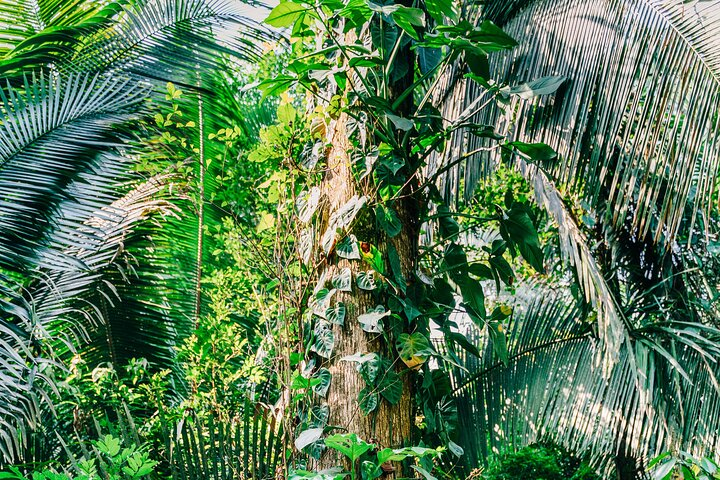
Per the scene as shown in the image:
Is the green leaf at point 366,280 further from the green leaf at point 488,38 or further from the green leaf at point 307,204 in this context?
the green leaf at point 488,38

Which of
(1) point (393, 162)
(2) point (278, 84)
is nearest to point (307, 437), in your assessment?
(1) point (393, 162)

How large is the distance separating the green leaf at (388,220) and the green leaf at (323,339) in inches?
14.3

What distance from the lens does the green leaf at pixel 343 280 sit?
6.88 ft

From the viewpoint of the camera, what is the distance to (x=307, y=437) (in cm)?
197

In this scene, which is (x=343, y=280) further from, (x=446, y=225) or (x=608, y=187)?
(x=608, y=187)

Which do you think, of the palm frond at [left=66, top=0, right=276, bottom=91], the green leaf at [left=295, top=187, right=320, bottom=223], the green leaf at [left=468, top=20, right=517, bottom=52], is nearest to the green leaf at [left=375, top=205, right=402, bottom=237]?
the green leaf at [left=295, top=187, right=320, bottom=223]

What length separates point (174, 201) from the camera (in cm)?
416

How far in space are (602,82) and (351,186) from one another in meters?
2.01

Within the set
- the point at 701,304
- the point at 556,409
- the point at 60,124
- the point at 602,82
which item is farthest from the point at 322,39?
the point at 701,304

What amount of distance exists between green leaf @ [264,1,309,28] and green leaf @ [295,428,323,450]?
131cm

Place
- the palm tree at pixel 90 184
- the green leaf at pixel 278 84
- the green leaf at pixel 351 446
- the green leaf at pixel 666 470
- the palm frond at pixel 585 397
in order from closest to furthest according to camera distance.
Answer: the green leaf at pixel 666 470 < the green leaf at pixel 351 446 < the green leaf at pixel 278 84 < the palm tree at pixel 90 184 < the palm frond at pixel 585 397

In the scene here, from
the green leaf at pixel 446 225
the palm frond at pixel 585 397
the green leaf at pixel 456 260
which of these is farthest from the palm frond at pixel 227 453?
the palm frond at pixel 585 397

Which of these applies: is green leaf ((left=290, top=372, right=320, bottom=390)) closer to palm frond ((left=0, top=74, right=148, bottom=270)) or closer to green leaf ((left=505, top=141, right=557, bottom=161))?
green leaf ((left=505, top=141, right=557, bottom=161))

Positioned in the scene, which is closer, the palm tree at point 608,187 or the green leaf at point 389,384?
the green leaf at point 389,384
